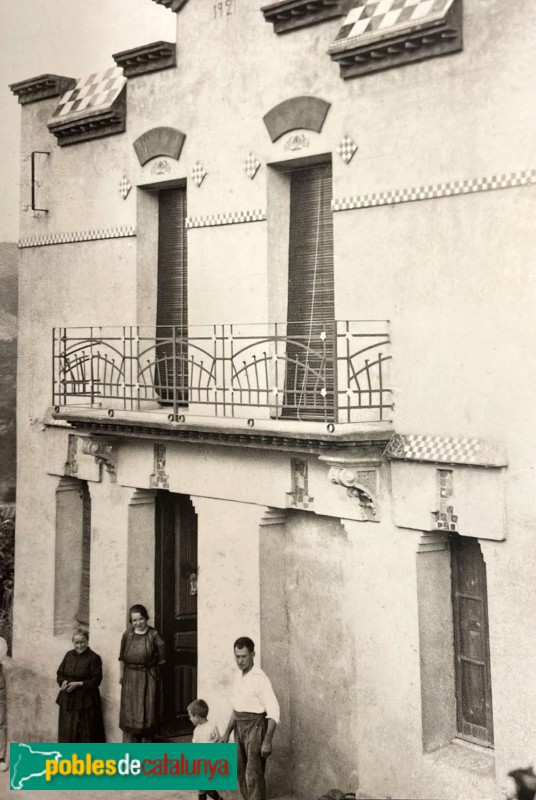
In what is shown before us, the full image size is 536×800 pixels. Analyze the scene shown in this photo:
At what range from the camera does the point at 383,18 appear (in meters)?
9.33

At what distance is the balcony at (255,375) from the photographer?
9.50 m

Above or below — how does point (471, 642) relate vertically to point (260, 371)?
below

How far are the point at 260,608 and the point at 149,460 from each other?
2.72m

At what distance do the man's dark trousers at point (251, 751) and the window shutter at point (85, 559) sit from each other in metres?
5.08

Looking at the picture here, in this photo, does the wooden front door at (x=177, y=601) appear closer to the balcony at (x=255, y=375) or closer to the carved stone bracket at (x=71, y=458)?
the balcony at (x=255, y=375)

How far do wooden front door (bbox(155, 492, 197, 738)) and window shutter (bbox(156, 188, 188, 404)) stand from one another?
1.65 meters

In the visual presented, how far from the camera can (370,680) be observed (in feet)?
31.4

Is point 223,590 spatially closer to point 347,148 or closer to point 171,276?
A: point 171,276

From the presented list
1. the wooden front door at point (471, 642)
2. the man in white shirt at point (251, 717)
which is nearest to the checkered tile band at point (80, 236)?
the man in white shirt at point (251, 717)

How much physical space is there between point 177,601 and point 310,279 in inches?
193

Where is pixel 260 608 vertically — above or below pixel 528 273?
below

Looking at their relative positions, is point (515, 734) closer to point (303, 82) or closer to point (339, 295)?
point (339, 295)

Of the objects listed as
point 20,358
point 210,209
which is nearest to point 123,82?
point 210,209

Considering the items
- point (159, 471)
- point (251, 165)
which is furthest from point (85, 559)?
point (251, 165)
